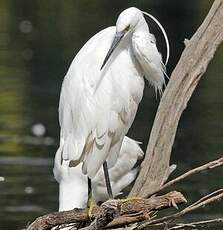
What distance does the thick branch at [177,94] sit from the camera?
16.0 ft

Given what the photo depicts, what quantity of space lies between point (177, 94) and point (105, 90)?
364 millimetres

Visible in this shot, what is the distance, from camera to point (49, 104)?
472 inches

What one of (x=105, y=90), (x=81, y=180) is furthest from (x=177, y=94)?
(x=81, y=180)

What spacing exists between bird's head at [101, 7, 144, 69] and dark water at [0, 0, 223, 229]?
9.95ft

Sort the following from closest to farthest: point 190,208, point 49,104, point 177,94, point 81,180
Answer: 1. point 190,208
2. point 177,94
3. point 81,180
4. point 49,104

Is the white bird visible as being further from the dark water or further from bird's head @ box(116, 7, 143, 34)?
the dark water

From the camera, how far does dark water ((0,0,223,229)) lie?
880 centimetres

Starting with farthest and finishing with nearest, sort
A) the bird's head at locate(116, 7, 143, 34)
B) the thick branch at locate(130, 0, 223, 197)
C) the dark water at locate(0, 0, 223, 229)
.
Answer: the dark water at locate(0, 0, 223, 229) → the bird's head at locate(116, 7, 143, 34) → the thick branch at locate(130, 0, 223, 197)

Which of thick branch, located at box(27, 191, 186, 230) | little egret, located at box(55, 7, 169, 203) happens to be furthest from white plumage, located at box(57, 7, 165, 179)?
thick branch, located at box(27, 191, 186, 230)

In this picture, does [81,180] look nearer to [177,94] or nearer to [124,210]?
[177,94]

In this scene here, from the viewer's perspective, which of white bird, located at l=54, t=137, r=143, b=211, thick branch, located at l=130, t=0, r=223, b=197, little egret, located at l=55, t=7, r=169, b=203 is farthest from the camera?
white bird, located at l=54, t=137, r=143, b=211

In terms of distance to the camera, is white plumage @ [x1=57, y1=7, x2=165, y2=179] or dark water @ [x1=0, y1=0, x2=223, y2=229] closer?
white plumage @ [x1=57, y1=7, x2=165, y2=179]

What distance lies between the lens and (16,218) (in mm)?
8031

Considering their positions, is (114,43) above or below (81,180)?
below
